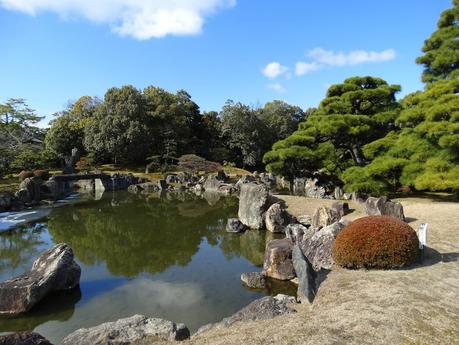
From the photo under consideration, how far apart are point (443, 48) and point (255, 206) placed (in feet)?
37.3

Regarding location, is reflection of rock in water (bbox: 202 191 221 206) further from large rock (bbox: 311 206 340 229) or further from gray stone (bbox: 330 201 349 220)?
large rock (bbox: 311 206 340 229)

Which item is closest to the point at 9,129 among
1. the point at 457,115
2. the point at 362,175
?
the point at 362,175

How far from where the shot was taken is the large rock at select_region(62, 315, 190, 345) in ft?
17.8

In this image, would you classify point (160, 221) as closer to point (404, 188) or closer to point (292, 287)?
point (292, 287)

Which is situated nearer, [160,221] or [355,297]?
[355,297]

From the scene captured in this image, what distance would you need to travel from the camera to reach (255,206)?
15.0 meters

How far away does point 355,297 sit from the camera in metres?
5.96

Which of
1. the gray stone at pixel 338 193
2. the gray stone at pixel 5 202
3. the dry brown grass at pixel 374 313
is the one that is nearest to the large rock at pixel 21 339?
the dry brown grass at pixel 374 313

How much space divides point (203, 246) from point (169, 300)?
5010 mm

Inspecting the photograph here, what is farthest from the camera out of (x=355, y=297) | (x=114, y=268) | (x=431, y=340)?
(x=114, y=268)

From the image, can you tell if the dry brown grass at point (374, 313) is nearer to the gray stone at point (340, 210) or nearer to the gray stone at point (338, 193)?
the gray stone at point (340, 210)

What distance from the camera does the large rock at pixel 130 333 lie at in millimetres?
5417

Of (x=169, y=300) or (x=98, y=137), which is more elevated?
(x=98, y=137)

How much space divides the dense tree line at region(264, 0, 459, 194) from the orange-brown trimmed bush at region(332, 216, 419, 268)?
664 cm
